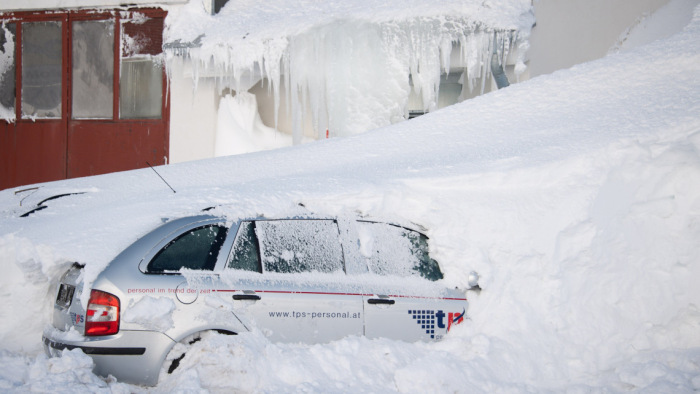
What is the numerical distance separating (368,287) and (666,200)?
2.25m

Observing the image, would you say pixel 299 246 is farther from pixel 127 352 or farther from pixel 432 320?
pixel 127 352

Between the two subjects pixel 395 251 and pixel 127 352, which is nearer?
pixel 127 352

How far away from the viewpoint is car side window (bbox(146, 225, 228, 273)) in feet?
11.7

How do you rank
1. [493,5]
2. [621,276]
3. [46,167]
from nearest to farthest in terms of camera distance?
[621,276], [493,5], [46,167]

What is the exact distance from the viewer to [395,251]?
3.93 m

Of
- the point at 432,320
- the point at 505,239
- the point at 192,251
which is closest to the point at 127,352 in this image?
→ the point at 192,251

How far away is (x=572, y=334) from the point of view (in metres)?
3.74

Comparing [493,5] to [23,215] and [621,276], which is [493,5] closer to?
[621,276]

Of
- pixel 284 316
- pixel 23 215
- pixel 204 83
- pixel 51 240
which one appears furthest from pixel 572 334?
pixel 204 83

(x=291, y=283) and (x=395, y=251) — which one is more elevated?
(x=395, y=251)

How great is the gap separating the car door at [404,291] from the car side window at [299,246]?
206 millimetres

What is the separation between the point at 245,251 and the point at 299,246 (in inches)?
14.1

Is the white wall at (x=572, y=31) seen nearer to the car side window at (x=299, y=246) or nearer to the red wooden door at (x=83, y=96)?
the car side window at (x=299, y=246)

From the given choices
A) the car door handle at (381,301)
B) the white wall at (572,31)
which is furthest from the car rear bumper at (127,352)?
the white wall at (572,31)
